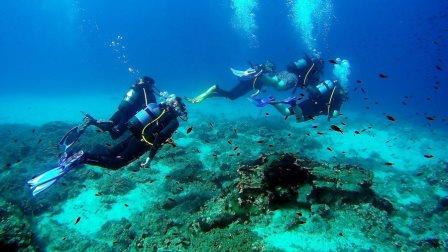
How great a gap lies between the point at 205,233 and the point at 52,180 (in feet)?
12.3

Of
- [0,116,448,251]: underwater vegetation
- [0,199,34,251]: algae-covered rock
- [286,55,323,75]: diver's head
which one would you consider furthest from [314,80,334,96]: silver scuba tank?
[0,199,34,251]: algae-covered rock

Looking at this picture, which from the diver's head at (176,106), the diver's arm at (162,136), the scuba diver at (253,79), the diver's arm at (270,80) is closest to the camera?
the diver's arm at (162,136)

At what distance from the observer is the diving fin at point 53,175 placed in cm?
721

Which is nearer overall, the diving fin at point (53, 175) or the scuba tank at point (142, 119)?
the diving fin at point (53, 175)

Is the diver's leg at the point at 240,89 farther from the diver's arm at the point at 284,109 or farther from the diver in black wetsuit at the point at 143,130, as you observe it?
the diver in black wetsuit at the point at 143,130

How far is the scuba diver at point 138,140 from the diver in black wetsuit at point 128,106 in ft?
5.62

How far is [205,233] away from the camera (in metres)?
6.18

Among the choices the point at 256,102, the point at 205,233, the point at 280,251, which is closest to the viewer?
the point at 280,251

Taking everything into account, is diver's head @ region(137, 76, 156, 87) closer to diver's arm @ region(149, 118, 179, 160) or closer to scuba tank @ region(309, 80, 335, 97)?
diver's arm @ region(149, 118, 179, 160)

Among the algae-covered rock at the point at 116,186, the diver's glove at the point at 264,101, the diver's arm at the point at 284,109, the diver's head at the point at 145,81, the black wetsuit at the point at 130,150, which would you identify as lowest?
the algae-covered rock at the point at 116,186

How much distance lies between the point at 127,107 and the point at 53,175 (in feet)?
10.7

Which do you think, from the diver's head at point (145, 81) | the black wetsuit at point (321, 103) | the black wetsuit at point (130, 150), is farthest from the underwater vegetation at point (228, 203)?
the diver's head at point (145, 81)

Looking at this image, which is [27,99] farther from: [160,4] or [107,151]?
[160,4]

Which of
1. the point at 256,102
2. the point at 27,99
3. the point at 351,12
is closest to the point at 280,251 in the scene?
the point at 256,102
